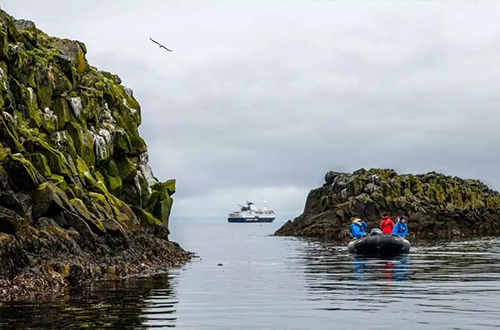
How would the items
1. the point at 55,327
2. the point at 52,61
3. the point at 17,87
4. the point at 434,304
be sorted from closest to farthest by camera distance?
the point at 55,327 → the point at 434,304 → the point at 17,87 → the point at 52,61

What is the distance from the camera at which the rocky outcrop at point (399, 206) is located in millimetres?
90625

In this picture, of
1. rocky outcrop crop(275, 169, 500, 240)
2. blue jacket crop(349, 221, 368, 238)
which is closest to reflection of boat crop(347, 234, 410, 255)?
blue jacket crop(349, 221, 368, 238)

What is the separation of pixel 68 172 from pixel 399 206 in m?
67.5

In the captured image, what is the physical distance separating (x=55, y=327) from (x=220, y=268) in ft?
72.1

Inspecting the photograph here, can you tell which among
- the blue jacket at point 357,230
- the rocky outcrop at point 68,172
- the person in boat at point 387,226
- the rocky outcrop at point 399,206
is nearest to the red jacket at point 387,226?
the person in boat at point 387,226

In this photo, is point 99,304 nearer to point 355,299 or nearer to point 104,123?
point 355,299

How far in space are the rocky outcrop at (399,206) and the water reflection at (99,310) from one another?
62878 millimetres

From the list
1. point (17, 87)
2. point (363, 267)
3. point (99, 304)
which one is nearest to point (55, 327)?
point (99, 304)

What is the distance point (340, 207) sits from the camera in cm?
9444

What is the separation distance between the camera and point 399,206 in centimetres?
9375

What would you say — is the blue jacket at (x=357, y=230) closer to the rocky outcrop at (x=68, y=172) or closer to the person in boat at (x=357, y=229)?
the person in boat at (x=357, y=229)

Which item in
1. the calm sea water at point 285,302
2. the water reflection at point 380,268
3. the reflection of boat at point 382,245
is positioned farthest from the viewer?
the reflection of boat at point 382,245

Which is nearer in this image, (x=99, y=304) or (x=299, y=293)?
→ (x=99, y=304)

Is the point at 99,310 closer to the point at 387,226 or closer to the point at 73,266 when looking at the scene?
the point at 73,266
